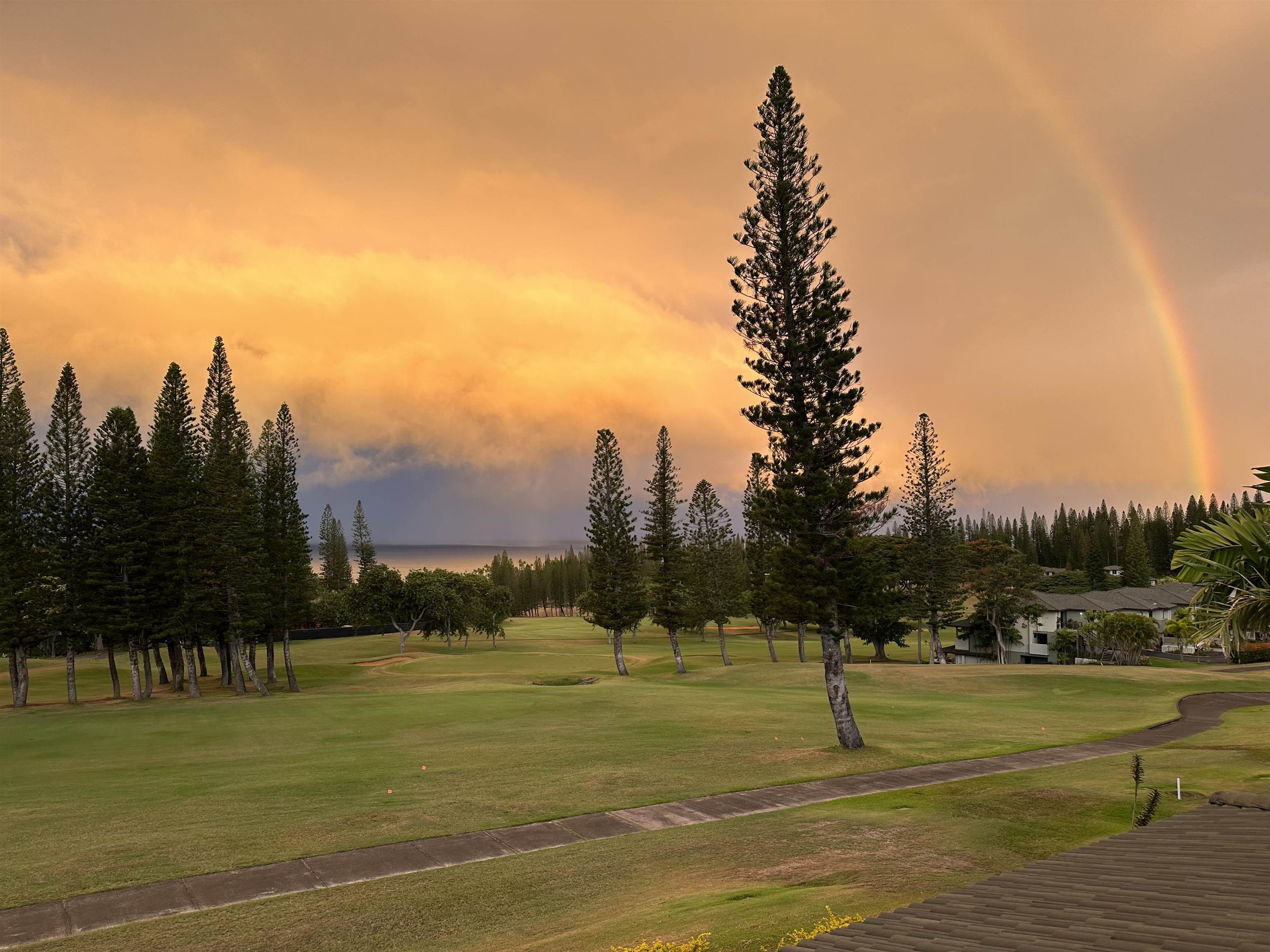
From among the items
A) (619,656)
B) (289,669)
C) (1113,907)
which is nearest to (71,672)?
(289,669)

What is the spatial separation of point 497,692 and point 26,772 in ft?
70.2

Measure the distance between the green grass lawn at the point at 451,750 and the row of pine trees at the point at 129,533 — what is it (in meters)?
4.33

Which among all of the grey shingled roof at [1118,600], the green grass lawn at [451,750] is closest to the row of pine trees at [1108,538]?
the grey shingled roof at [1118,600]

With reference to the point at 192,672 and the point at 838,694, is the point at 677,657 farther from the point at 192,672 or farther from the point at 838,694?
the point at 838,694

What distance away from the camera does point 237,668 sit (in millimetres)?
48219

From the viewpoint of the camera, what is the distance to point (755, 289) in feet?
83.4

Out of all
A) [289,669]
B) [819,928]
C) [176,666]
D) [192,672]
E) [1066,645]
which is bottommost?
[1066,645]

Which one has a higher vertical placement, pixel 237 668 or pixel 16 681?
pixel 16 681

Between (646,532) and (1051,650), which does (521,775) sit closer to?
(646,532)

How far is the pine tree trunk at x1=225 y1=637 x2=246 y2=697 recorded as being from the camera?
46031 mm

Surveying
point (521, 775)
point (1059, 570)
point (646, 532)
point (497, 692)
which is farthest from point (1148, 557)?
point (521, 775)

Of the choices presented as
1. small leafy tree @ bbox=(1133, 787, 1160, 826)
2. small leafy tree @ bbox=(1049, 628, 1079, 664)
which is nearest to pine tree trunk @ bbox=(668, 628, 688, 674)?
small leafy tree @ bbox=(1049, 628, 1079, 664)

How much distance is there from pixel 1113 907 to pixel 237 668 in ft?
172

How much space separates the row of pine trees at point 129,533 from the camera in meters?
40.8
